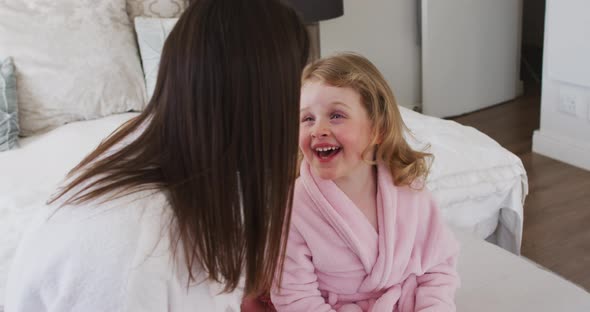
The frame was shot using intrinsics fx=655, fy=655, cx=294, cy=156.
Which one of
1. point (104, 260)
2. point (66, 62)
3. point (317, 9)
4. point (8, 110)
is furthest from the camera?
point (317, 9)

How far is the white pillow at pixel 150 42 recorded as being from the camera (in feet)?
8.02

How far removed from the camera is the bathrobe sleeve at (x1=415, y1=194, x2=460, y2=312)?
1.18 m

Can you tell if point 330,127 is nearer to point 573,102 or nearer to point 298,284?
point 298,284

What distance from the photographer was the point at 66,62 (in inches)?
89.4

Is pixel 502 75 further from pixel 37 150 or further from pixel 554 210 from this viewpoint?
pixel 37 150

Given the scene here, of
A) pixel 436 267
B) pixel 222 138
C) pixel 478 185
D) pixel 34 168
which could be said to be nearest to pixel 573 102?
pixel 478 185

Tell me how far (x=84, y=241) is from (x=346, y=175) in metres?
0.55

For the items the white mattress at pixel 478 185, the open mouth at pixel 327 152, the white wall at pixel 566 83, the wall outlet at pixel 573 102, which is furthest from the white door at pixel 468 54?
the open mouth at pixel 327 152

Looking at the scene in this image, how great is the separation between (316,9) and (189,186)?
2038mm

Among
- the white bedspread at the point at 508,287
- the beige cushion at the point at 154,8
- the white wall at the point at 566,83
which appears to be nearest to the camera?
the white bedspread at the point at 508,287

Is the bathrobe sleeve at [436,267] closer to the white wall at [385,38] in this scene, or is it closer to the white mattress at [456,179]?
the white mattress at [456,179]

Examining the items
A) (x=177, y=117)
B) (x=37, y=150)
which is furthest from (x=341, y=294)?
(x=37, y=150)

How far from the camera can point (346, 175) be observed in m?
1.21

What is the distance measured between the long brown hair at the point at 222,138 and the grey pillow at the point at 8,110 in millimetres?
1350
